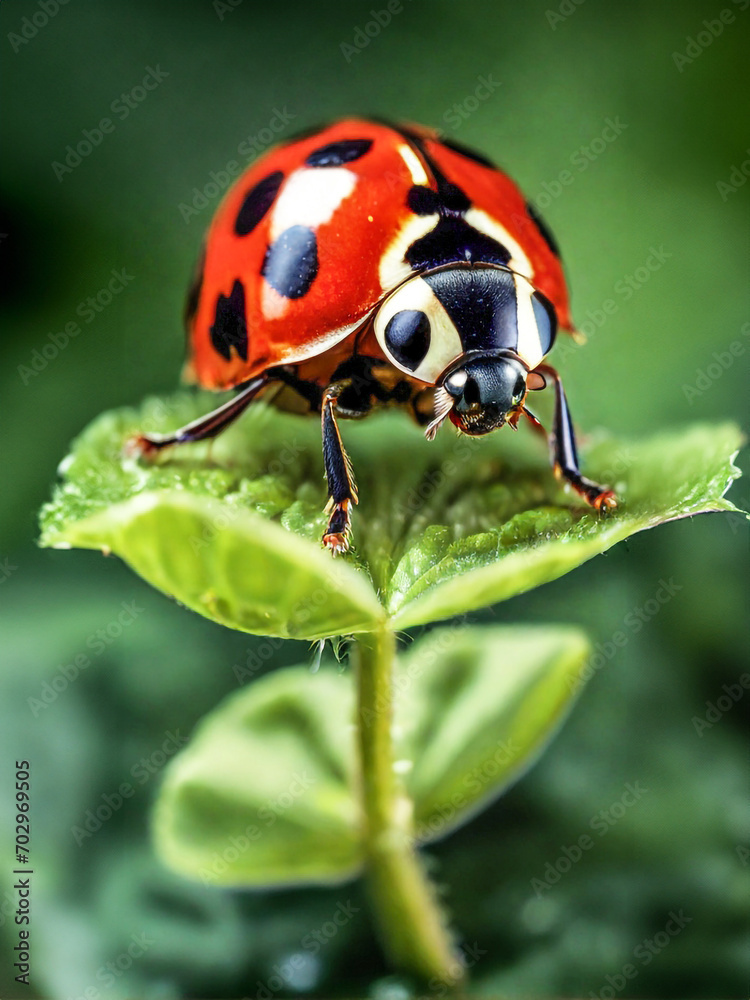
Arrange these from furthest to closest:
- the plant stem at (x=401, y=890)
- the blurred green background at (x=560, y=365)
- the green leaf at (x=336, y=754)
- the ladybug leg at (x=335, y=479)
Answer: the blurred green background at (x=560, y=365), the green leaf at (x=336, y=754), the plant stem at (x=401, y=890), the ladybug leg at (x=335, y=479)

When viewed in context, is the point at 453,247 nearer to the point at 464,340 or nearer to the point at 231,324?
the point at 464,340

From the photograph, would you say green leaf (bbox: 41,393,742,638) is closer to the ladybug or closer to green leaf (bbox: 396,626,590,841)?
the ladybug

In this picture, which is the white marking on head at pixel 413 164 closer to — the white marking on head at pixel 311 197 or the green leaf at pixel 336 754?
the white marking on head at pixel 311 197

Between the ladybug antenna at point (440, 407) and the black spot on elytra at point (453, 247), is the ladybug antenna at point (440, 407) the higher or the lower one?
the lower one

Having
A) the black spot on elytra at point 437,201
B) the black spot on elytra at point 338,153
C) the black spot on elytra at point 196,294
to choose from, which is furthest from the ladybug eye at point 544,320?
the black spot on elytra at point 196,294

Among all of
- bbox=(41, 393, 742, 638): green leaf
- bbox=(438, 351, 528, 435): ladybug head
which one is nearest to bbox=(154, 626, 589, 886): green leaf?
bbox=(41, 393, 742, 638): green leaf

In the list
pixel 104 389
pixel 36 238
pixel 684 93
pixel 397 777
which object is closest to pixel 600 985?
pixel 397 777

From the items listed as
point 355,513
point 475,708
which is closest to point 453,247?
point 355,513
